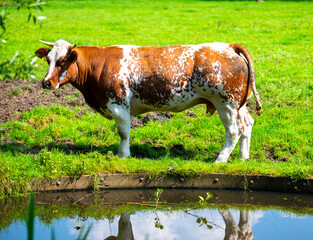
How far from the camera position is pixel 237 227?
21.8ft

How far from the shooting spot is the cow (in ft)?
26.3

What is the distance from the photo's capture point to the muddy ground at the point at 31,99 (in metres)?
10.2

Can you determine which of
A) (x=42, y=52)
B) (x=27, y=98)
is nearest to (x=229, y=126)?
(x=42, y=52)

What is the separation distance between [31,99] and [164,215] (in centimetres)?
494

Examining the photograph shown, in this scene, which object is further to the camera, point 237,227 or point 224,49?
point 224,49

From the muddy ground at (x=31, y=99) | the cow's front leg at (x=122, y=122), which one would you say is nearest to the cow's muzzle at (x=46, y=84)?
the cow's front leg at (x=122, y=122)

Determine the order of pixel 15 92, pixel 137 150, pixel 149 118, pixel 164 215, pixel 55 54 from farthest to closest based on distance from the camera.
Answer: pixel 15 92
pixel 149 118
pixel 137 150
pixel 55 54
pixel 164 215

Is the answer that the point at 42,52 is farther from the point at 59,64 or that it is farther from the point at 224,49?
the point at 224,49

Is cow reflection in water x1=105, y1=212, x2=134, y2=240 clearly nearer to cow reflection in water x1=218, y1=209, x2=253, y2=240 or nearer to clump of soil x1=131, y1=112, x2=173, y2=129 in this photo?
cow reflection in water x1=218, y1=209, x2=253, y2=240

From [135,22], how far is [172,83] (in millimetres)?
11821

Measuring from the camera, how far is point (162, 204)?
733 cm

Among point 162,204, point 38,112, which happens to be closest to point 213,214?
point 162,204

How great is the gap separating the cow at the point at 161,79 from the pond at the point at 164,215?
3.43 ft

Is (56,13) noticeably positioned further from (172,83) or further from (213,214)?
(213,214)
